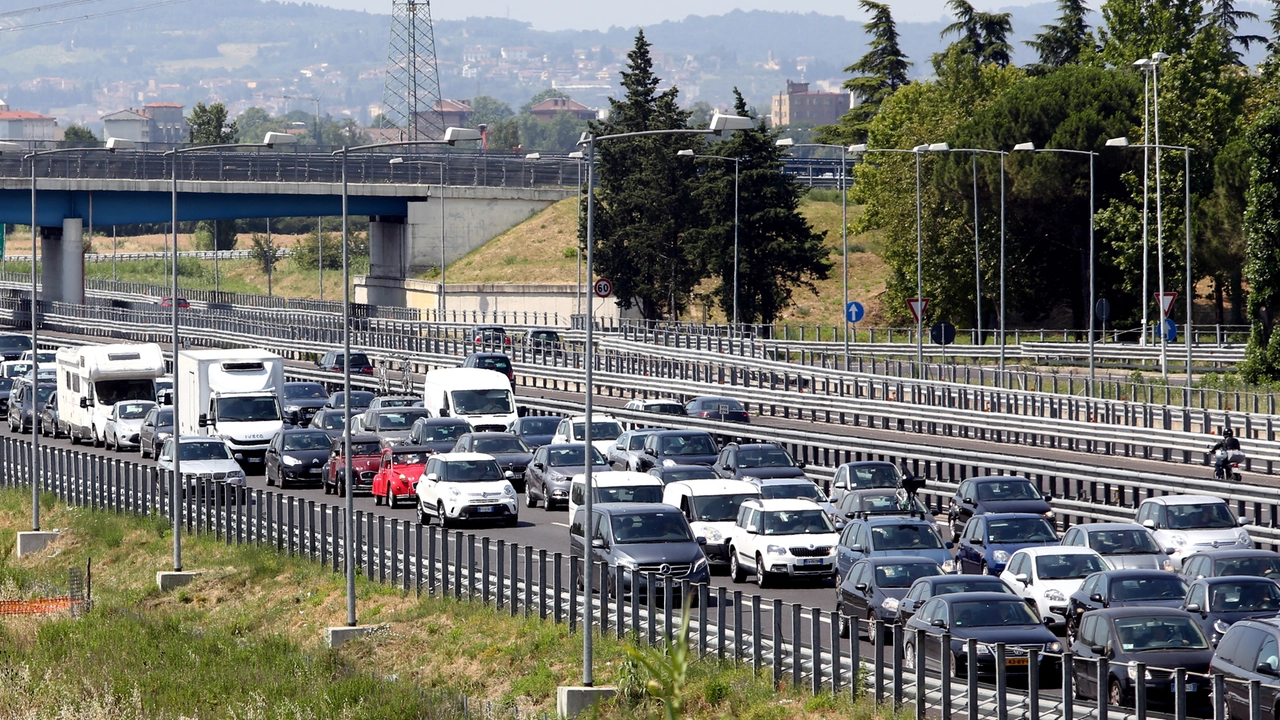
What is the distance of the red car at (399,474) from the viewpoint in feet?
131

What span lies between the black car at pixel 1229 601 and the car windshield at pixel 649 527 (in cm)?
827

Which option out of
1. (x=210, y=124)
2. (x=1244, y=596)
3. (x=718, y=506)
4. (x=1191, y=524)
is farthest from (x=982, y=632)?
(x=210, y=124)

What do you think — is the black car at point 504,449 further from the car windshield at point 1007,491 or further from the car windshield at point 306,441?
the car windshield at point 1007,491

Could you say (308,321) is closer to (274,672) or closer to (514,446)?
(514,446)

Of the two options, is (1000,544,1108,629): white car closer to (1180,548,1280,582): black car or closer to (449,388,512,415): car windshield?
(1180,548,1280,582): black car

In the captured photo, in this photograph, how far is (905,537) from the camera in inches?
1107

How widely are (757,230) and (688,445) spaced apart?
44.4m

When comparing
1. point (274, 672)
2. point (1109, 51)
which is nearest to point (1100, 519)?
point (274, 672)

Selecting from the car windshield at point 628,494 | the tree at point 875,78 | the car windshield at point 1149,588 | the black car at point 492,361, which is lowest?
the car windshield at point 1149,588

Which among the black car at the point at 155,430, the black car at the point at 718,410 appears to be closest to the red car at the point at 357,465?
the black car at the point at 155,430

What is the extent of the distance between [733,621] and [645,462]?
15695 millimetres

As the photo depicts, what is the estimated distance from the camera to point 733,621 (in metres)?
25.2

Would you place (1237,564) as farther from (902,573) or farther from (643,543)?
(643,543)

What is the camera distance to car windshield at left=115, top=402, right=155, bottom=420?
51375 mm
